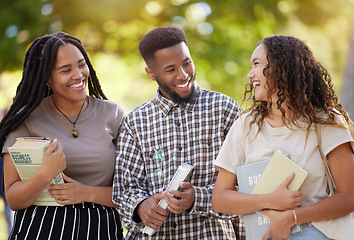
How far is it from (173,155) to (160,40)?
746 millimetres

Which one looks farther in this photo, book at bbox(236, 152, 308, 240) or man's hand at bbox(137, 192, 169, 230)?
man's hand at bbox(137, 192, 169, 230)

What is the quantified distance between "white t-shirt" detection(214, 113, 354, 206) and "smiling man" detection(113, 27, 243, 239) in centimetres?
39

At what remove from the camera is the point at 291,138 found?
241 centimetres

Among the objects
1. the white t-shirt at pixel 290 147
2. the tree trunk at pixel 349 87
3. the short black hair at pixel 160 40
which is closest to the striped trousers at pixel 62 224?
the white t-shirt at pixel 290 147

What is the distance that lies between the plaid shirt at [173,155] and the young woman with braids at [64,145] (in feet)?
0.35

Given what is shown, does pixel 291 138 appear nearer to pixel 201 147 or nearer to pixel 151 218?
pixel 201 147

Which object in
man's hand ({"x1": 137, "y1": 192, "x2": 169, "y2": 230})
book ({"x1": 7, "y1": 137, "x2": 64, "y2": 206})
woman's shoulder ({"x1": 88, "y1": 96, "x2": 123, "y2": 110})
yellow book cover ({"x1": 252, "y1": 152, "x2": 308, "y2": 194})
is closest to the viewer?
yellow book cover ({"x1": 252, "y1": 152, "x2": 308, "y2": 194})

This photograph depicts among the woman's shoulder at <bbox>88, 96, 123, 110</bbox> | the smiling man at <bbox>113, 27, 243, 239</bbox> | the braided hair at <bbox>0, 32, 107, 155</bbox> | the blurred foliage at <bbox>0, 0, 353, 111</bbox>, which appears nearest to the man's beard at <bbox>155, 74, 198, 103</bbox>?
the smiling man at <bbox>113, 27, 243, 239</bbox>

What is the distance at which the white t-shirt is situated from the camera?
2330mm

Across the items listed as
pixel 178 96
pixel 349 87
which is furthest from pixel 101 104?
pixel 349 87

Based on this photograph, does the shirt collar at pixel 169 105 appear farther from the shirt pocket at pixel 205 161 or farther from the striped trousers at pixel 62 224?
the striped trousers at pixel 62 224

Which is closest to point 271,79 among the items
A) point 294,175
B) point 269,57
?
point 269,57

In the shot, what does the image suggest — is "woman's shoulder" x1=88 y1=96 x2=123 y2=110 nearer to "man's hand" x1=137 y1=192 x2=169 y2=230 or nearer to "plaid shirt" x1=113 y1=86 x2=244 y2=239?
"plaid shirt" x1=113 y1=86 x2=244 y2=239

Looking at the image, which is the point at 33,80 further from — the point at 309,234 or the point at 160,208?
the point at 309,234
